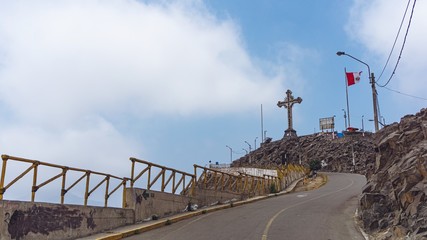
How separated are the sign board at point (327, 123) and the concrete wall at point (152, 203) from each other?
96.9 meters

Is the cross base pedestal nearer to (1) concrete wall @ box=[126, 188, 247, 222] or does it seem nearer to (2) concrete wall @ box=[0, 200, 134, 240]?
(1) concrete wall @ box=[126, 188, 247, 222]

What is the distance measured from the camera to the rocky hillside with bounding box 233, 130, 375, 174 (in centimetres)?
9075

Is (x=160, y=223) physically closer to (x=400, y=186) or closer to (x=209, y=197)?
(x=209, y=197)

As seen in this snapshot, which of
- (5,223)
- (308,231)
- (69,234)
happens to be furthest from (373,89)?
(5,223)

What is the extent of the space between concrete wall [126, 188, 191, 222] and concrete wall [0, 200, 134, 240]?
100cm

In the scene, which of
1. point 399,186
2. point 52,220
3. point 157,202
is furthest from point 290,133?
point 52,220

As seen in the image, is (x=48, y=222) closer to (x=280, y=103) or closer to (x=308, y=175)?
(x=308, y=175)

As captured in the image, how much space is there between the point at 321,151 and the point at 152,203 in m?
84.8

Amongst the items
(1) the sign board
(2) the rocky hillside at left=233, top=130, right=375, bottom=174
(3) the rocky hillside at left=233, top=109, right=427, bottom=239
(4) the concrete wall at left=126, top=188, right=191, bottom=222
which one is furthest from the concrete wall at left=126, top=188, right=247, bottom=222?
(1) the sign board

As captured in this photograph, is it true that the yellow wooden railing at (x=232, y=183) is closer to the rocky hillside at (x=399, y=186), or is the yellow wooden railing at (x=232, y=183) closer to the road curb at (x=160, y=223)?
the road curb at (x=160, y=223)

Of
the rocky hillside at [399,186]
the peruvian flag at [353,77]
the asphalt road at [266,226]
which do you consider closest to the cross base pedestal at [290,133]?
the peruvian flag at [353,77]

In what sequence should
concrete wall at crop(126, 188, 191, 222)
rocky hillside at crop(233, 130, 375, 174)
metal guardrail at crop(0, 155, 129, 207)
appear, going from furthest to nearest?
rocky hillside at crop(233, 130, 375, 174), concrete wall at crop(126, 188, 191, 222), metal guardrail at crop(0, 155, 129, 207)

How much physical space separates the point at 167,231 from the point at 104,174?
3039mm

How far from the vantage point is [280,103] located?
332ft
